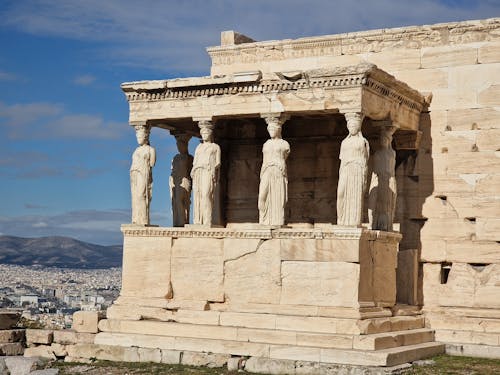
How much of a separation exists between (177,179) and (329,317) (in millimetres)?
4405

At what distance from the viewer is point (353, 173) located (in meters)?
17.0

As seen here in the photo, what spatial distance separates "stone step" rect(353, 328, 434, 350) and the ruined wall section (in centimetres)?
57

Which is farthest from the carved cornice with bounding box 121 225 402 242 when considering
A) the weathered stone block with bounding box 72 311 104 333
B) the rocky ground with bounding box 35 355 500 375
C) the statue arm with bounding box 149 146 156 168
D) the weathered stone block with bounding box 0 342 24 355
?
the weathered stone block with bounding box 0 342 24 355

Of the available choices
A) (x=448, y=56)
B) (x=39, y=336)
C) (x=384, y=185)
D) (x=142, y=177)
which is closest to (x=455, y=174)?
Result: (x=384, y=185)

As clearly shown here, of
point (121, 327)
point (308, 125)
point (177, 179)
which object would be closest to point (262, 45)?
point (308, 125)

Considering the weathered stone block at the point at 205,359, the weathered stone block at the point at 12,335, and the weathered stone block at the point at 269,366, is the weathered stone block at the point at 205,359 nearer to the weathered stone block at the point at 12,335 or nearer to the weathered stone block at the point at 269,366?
the weathered stone block at the point at 269,366

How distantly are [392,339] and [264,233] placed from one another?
2.58 m

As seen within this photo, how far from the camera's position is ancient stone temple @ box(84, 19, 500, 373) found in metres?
16.7

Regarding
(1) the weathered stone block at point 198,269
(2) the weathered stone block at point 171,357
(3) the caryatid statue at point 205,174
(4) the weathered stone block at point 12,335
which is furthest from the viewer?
(4) the weathered stone block at point 12,335

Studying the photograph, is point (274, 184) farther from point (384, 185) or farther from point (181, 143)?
point (181, 143)

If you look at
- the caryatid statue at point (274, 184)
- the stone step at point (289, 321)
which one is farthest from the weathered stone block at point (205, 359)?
the caryatid statue at point (274, 184)

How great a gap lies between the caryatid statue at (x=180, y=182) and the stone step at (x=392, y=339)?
460 centimetres

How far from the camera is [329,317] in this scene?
16547 millimetres

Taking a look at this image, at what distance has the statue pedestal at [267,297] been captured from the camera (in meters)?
16.3
